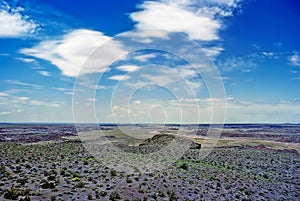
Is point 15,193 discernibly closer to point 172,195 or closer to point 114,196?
point 114,196

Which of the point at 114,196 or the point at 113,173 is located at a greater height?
the point at 113,173

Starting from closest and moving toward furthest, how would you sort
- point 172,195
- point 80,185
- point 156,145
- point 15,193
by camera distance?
1. point 15,193
2. point 80,185
3. point 172,195
4. point 156,145

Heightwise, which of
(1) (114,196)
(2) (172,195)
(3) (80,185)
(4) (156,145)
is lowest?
(2) (172,195)

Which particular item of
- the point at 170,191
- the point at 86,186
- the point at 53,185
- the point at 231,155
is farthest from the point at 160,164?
the point at 231,155

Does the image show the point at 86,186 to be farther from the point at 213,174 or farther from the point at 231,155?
the point at 231,155

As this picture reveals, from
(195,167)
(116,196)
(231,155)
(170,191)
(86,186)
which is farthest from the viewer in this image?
(231,155)

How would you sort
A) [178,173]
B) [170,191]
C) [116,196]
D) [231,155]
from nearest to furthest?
[116,196]
[170,191]
[178,173]
[231,155]

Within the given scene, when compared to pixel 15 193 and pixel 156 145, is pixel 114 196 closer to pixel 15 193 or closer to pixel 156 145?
pixel 15 193

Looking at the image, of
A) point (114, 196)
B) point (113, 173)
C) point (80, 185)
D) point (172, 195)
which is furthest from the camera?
point (113, 173)

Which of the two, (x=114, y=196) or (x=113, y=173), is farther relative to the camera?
(x=113, y=173)

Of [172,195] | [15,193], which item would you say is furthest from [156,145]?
[15,193]

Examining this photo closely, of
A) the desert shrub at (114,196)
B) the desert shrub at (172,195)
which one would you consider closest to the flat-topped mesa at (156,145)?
the desert shrub at (172,195)
